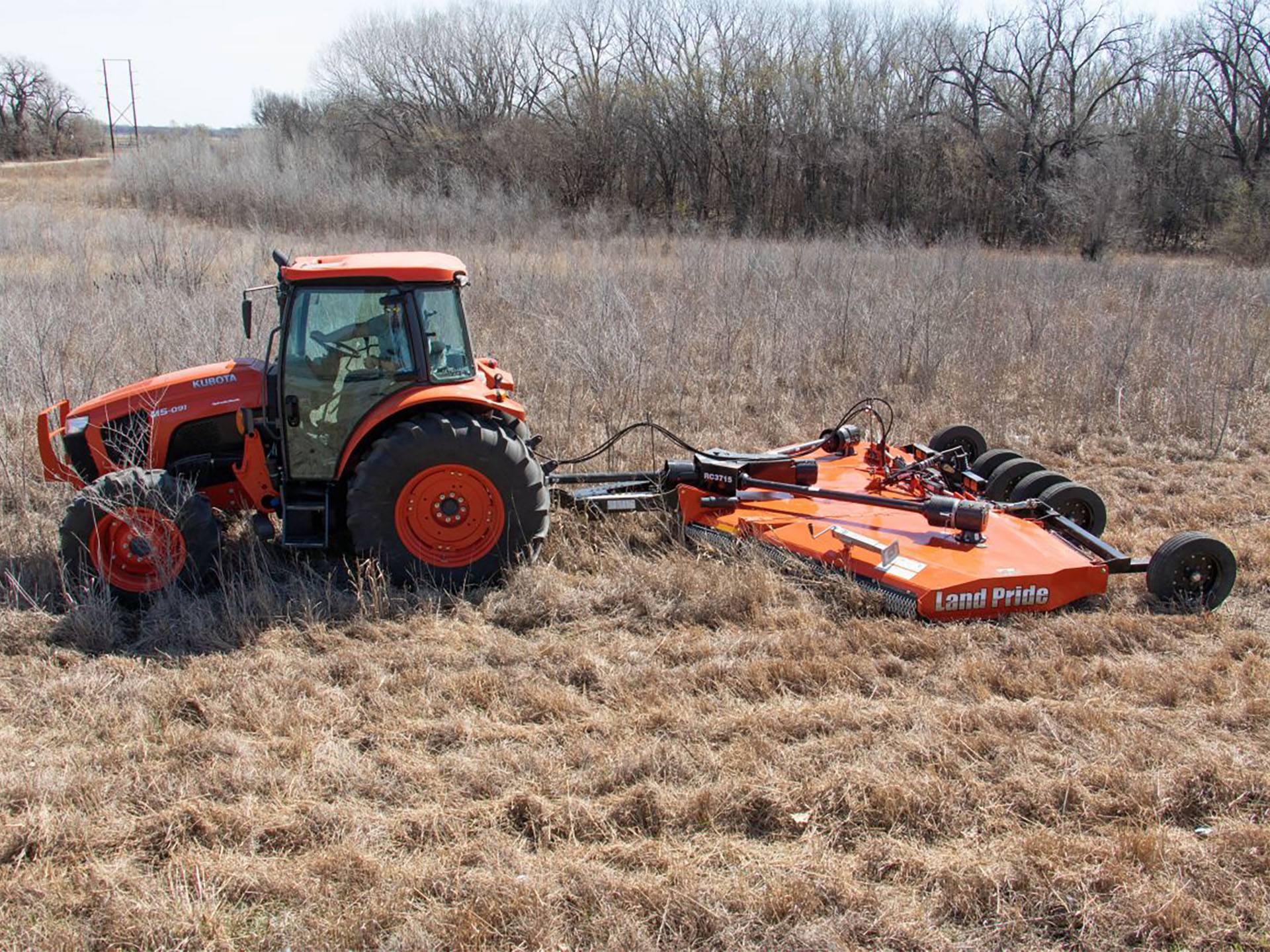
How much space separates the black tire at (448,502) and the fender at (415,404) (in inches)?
2.9

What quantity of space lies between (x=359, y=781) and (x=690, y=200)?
85.3ft

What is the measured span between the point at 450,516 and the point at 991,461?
3.71m

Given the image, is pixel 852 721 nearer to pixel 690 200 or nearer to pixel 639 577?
pixel 639 577

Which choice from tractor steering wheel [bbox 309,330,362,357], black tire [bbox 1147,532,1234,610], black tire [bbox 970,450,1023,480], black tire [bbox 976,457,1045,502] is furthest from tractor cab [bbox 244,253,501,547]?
black tire [bbox 1147,532,1234,610]

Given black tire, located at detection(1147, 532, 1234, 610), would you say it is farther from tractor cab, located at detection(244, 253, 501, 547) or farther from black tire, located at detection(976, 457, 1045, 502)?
tractor cab, located at detection(244, 253, 501, 547)

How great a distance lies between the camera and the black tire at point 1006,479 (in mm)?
6246

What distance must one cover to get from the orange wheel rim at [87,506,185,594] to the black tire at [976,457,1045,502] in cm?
478

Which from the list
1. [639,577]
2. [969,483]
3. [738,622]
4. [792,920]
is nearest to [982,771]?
[792,920]

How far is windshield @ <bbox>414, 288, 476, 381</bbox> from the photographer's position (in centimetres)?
507

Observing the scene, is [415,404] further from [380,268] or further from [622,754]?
[622,754]

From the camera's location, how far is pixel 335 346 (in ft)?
16.3

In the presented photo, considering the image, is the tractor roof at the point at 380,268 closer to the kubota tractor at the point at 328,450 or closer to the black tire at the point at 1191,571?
the kubota tractor at the point at 328,450

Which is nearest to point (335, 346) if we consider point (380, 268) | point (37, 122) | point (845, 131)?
point (380, 268)

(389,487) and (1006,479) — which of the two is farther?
(1006,479)
